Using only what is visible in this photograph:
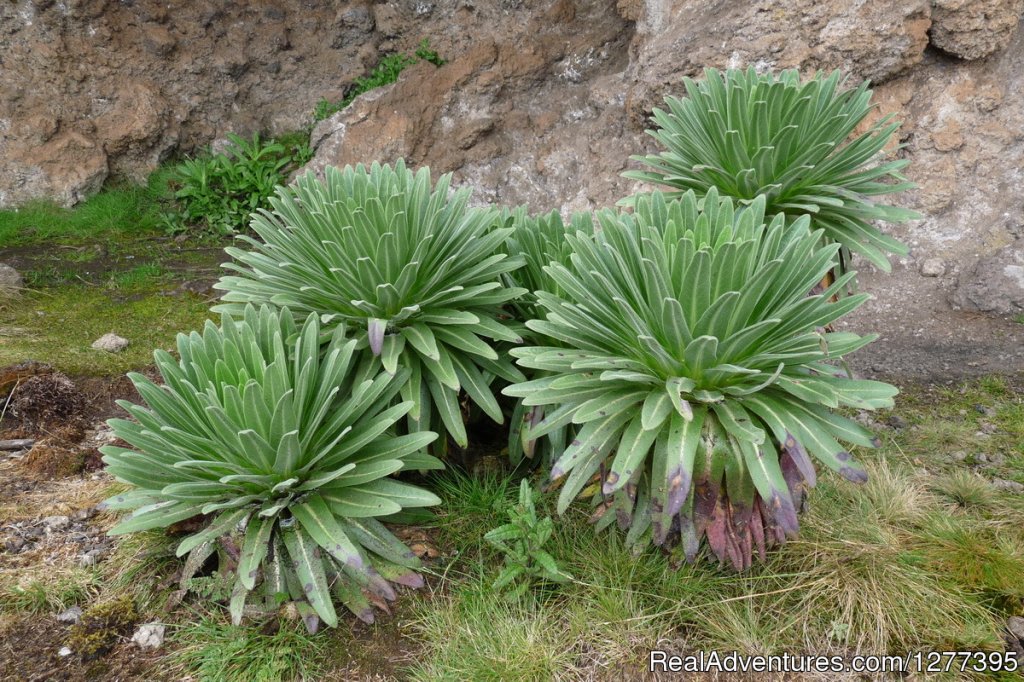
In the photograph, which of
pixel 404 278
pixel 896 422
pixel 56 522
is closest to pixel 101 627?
pixel 56 522

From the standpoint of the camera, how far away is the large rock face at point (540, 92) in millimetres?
5066

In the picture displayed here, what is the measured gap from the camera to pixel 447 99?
684 cm

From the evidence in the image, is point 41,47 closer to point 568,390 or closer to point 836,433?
point 568,390

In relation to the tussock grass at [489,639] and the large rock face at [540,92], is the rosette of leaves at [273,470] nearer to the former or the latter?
the tussock grass at [489,639]

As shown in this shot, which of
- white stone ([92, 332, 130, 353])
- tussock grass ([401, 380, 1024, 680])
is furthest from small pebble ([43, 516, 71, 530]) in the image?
white stone ([92, 332, 130, 353])

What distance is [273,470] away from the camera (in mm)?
2295

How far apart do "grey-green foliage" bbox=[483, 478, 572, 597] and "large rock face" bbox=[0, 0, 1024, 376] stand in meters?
2.99

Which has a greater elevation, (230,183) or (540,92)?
(540,92)

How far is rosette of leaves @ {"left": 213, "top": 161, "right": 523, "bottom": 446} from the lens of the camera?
2.59 m

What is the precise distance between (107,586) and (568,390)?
6.19 ft

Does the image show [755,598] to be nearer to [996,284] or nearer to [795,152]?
[795,152]

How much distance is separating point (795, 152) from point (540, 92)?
14.0 feet

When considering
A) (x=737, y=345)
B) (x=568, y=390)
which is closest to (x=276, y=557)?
(x=568, y=390)

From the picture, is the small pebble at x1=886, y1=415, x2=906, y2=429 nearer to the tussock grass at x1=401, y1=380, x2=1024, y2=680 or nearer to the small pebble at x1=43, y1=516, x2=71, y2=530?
the tussock grass at x1=401, y1=380, x2=1024, y2=680
